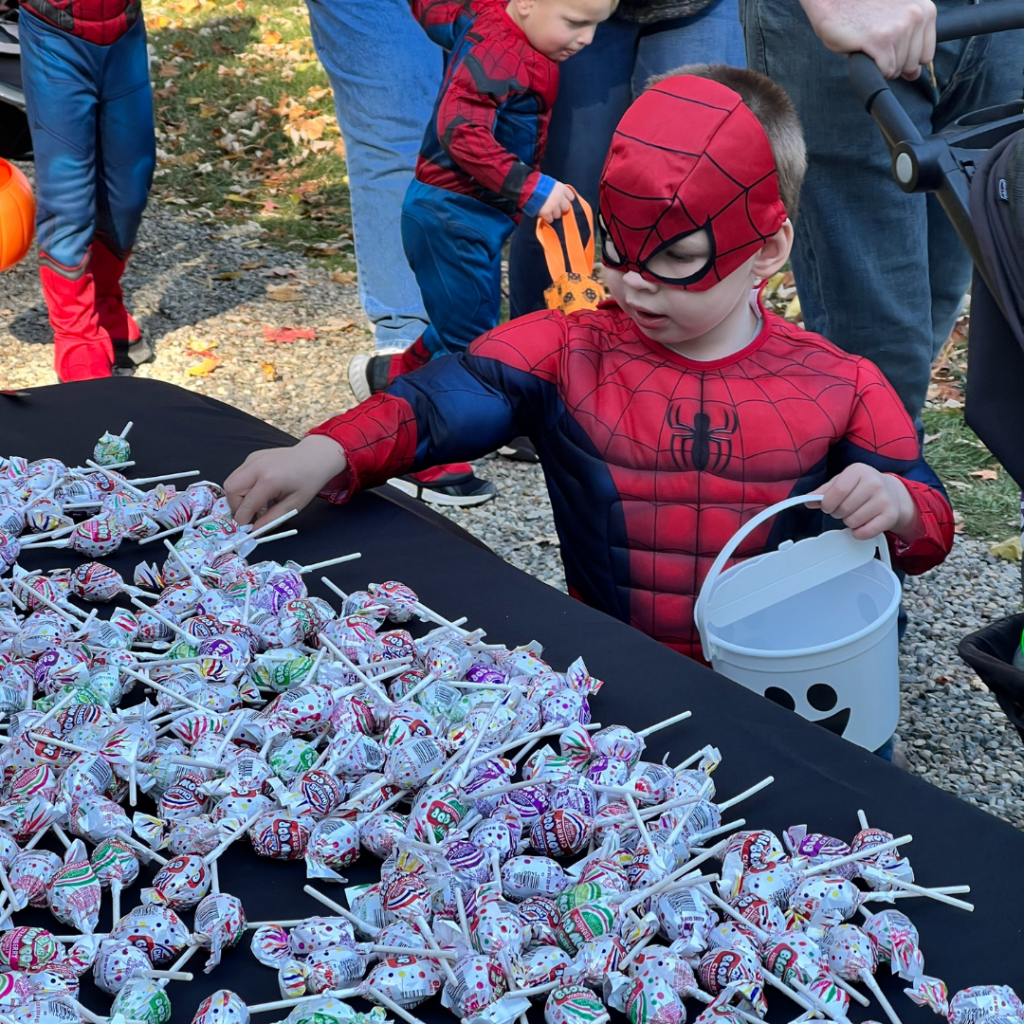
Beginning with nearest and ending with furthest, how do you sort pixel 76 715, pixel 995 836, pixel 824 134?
pixel 995 836
pixel 76 715
pixel 824 134

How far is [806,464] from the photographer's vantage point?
6.87 feet

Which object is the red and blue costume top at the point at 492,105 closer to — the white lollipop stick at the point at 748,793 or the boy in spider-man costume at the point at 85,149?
the boy in spider-man costume at the point at 85,149

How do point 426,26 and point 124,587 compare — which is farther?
point 426,26

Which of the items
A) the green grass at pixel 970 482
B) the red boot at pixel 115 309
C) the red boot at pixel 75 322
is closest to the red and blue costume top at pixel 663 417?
the green grass at pixel 970 482

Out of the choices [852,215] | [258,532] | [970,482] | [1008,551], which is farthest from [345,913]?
[970,482]

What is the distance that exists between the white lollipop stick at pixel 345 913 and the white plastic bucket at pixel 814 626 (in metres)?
0.70

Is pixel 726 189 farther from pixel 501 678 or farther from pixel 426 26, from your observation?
pixel 426 26

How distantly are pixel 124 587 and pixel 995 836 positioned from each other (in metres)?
1.22

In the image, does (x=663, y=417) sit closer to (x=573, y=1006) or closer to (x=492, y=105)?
(x=573, y=1006)

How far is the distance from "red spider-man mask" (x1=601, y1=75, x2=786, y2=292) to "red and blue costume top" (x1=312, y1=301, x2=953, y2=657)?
224mm

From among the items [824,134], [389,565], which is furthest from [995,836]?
[824,134]

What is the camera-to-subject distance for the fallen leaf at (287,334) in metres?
5.22

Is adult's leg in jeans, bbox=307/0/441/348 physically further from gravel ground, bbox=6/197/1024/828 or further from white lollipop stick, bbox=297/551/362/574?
Result: white lollipop stick, bbox=297/551/362/574

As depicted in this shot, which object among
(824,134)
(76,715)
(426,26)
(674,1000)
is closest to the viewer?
(674,1000)
